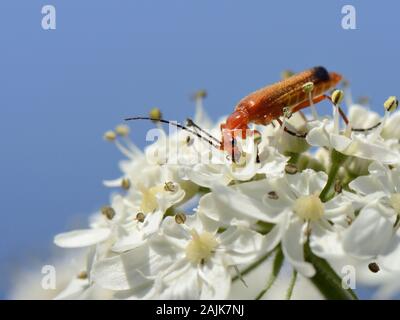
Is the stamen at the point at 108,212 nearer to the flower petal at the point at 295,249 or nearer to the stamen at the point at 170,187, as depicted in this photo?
the stamen at the point at 170,187

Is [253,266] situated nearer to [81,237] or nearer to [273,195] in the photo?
[273,195]

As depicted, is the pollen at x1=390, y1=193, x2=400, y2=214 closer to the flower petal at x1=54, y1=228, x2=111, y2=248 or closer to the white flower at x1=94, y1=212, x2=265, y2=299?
the white flower at x1=94, y1=212, x2=265, y2=299

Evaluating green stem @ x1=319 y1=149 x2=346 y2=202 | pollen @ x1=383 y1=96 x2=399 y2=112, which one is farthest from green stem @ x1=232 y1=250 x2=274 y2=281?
pollen @ x1=383 y1=96 x2=399 y2=112

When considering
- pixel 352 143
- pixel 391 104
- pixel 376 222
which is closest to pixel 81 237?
pixel 352 143

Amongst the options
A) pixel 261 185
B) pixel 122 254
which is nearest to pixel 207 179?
pixel 261 185

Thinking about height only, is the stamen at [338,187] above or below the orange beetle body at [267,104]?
below

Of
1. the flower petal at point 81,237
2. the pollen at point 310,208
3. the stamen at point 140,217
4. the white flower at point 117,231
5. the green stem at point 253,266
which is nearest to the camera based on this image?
the pollen at point 310,208

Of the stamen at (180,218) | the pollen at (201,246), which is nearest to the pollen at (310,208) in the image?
the pollen at (201,246)
